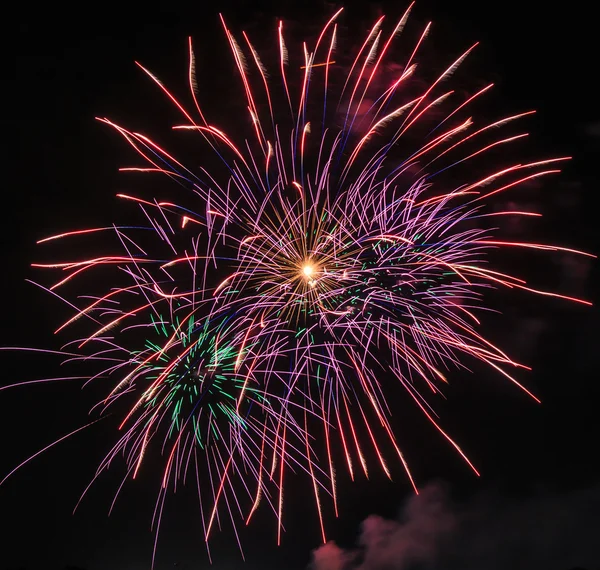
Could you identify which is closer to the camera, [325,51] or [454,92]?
[325,51]

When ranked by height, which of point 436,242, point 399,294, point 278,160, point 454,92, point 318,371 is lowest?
point 318,371

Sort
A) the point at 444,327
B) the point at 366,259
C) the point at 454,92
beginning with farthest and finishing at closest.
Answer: the point at 454,92
the point at 444,327
the point at 366,259

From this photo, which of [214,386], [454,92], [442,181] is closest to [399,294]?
[442,181]

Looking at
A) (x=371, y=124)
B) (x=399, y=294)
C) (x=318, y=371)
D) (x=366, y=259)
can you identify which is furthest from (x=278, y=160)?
(x=318, y=371)

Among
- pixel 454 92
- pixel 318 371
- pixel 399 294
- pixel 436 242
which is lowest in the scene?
pixel 318 371

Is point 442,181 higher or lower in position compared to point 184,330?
higher

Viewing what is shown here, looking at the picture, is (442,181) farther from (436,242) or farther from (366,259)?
(366,259)

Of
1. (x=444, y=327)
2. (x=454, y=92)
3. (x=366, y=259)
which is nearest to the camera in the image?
(x=366, y=259)

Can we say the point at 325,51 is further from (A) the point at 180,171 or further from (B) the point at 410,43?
(A) the point at 180,171

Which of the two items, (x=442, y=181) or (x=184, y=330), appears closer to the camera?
(x=184, y=330)
